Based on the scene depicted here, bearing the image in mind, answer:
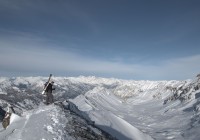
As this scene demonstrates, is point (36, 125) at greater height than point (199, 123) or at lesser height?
greater

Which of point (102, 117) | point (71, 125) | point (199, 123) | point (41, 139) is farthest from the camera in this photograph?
point (199, 123)

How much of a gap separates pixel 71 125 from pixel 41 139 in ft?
21.2

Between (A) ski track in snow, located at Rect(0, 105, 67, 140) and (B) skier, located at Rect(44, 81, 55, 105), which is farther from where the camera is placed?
(B) skier, located at Rect(44, 81, 55, 105)

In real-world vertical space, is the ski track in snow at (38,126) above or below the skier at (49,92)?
below

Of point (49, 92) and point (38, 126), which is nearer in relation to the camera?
point (38, 126)

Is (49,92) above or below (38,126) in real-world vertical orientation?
above

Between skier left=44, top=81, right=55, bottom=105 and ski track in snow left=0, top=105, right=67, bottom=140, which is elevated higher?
skier left=44, top=81, right=55, bottom=105

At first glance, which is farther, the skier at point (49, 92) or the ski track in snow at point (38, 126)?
the skier at point (49, 92)

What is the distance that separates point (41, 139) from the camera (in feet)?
90.9

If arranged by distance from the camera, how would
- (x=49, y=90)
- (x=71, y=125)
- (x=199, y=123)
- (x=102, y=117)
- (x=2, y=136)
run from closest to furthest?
(x=2, y=136) → (x=71, y=125) → (x=49, y=90) → (x=102, y=117) → (x=199, y=123)

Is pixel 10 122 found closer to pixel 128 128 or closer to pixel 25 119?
pixel 25 119

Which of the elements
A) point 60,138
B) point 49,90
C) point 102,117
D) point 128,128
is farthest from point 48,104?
point 128,128

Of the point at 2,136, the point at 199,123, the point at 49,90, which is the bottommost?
the point at 199,123

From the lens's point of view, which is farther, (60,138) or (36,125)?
(36,125)
